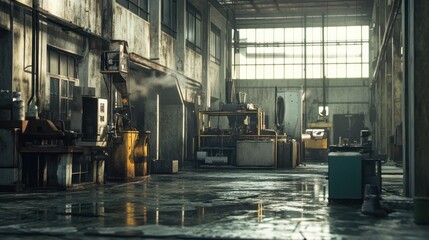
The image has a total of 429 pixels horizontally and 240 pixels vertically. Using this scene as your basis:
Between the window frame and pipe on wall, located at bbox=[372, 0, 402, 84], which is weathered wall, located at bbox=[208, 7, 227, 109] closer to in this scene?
the window frame

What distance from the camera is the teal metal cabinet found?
880cm

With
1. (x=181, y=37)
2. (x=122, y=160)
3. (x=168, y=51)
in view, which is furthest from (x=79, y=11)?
(x=181, y=37)

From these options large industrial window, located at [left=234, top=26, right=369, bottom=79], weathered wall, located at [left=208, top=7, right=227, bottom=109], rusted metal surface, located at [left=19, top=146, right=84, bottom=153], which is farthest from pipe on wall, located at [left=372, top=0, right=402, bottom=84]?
rusted metal surface, located at [left=19, top=146, right=84, bottom=153]

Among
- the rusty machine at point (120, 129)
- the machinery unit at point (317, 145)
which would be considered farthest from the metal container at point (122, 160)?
the machinery unit at point (317, 145)

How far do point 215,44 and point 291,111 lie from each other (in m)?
8.85

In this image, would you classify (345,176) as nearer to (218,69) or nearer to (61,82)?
(61,82)

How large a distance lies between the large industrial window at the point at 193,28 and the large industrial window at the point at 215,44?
275cm

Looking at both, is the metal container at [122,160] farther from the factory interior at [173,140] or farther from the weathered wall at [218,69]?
the weathered wall at [218,69]

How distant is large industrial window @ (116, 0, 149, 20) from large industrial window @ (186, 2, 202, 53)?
227 inches

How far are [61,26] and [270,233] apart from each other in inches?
391

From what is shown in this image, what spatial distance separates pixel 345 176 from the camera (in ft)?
29.1

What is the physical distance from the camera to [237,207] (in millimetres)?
8352

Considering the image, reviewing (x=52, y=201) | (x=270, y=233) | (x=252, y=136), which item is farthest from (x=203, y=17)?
(x=270, y=233)

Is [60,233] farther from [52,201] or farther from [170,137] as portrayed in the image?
[170,137]
